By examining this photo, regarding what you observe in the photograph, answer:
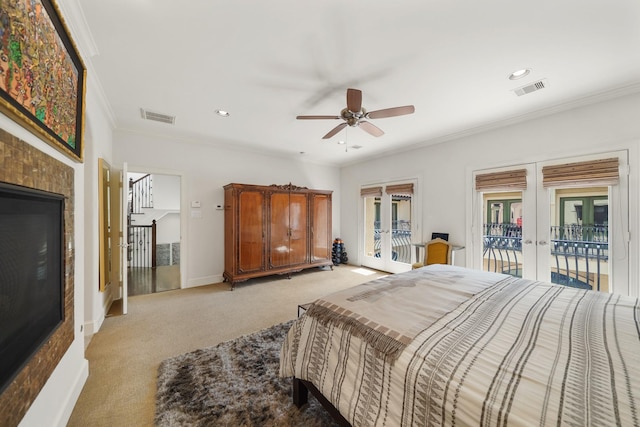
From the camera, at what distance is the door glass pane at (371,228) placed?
570 cm

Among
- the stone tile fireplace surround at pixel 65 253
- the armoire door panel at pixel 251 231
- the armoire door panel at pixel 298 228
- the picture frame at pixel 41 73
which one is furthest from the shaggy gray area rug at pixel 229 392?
the armoire door panel at pixel 298 228

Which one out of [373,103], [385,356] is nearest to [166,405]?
[385,356]

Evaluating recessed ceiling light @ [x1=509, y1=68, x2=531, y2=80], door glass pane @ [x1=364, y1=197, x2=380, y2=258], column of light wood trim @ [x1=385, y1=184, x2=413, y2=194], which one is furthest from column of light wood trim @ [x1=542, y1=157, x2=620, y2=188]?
door glass pane @ [x1=364, y1=197, x2=380, y2=258]

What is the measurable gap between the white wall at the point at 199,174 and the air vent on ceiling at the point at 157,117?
2.34 feet

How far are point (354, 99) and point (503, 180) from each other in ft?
8.86

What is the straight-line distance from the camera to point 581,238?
3.00 meters

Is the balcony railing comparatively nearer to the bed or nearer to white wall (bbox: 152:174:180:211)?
the bed

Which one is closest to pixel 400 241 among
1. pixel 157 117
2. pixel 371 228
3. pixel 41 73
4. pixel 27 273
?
pixel 371 228

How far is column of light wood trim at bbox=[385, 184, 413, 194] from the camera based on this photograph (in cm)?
475

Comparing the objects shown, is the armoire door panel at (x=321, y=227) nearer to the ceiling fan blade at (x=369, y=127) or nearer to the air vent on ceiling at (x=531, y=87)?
the ceiling fan blade at (x=369, y=127)

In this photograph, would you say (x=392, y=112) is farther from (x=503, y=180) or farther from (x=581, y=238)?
(x=581, y=238)

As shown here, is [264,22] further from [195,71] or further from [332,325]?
[332,325]

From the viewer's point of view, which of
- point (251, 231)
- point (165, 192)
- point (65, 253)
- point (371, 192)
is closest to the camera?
point (65, 253)

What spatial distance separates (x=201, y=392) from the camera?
1.74 meters
